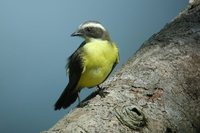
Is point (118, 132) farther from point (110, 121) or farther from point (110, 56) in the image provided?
point (110, 56)

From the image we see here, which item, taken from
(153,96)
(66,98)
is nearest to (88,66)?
(66,98)

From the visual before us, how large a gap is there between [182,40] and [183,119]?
0.37 meters

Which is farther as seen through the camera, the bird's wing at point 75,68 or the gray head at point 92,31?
the gray head at point 92,31

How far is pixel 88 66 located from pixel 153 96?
2.27 ft

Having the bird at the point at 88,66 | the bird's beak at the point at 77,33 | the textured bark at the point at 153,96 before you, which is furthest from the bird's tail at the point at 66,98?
the textured bark at the point at 153,96

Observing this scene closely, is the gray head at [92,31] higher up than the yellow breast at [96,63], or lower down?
higher up

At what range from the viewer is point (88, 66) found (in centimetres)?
182

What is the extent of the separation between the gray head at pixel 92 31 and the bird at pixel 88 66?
0.04 m

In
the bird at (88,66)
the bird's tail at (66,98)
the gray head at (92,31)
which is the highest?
the gray head at (92,31)

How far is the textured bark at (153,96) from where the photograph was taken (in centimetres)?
104

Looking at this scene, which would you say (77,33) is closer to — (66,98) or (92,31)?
(92,31)

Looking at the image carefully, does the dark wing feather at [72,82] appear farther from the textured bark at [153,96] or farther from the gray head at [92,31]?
the textured bark at [153,96]

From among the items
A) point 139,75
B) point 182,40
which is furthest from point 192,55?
Answer: point 139,75

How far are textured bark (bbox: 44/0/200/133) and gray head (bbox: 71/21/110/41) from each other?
49 centimetres
